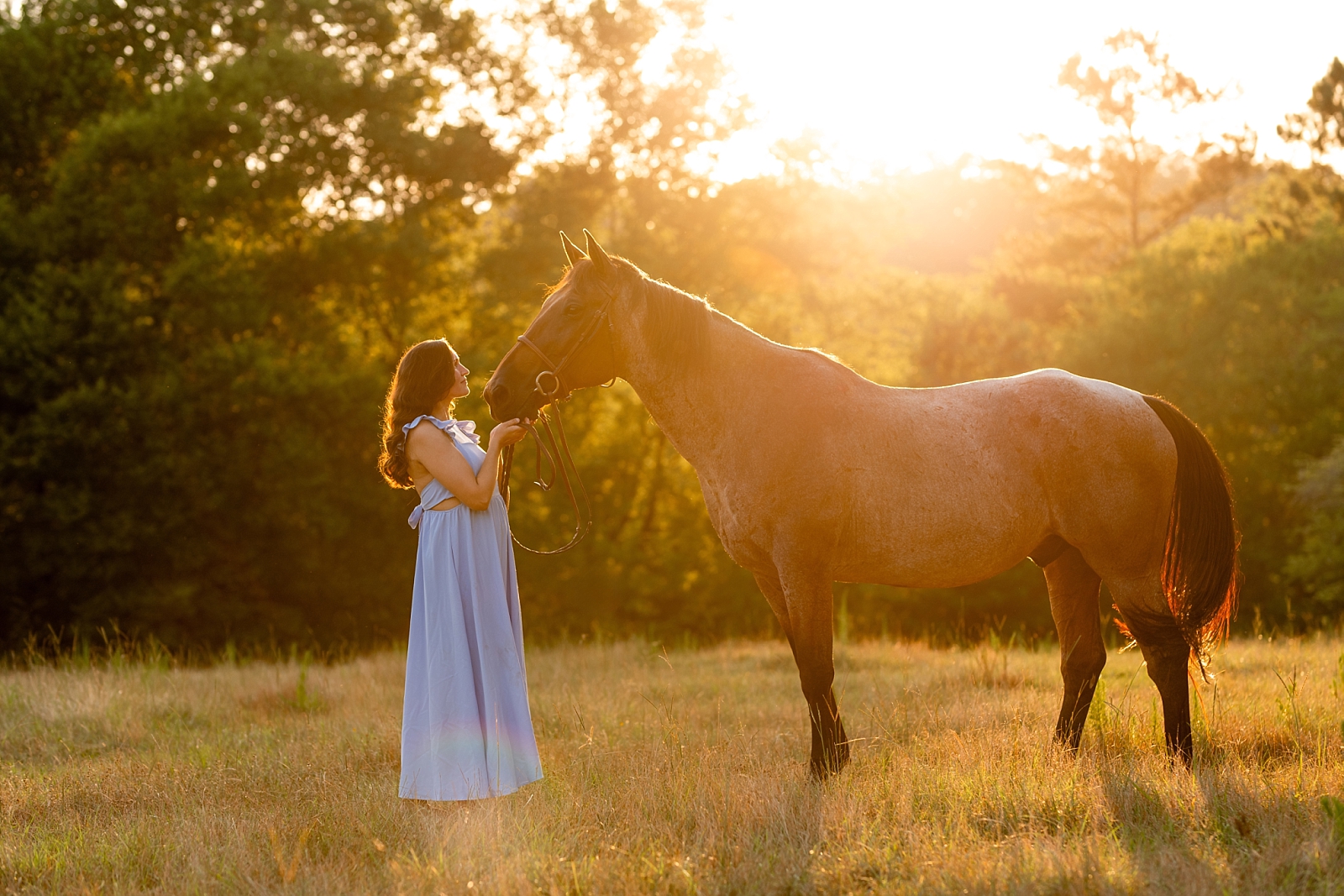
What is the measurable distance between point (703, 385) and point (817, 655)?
4.43 ft

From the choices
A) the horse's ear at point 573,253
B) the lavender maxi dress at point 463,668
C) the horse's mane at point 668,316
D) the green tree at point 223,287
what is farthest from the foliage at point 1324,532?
the lavender maxi dress at point 463,668

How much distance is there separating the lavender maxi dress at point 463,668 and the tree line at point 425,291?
1318cm

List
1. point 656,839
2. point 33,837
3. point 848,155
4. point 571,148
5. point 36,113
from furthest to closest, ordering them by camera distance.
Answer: point 848,155 < point 571,148 < point 36,113 < point 33,837 < point 656,839

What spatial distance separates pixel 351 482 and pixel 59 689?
1293 centimetres

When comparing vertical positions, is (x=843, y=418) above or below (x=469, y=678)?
above

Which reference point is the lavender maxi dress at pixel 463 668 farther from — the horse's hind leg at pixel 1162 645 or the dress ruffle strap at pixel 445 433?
the horse's hind leg at pixel 1162 645

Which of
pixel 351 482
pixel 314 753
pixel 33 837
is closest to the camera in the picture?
pixel 33 837

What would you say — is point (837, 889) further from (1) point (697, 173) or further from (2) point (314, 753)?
(1) point (697, 173)

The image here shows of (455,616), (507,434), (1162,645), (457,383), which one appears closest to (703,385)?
(507,434)

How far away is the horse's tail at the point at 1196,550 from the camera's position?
4730 millimetres

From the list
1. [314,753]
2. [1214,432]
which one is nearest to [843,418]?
[314,753]

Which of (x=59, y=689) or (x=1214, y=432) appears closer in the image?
(x=59, y=689)

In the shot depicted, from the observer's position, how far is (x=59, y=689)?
700cm

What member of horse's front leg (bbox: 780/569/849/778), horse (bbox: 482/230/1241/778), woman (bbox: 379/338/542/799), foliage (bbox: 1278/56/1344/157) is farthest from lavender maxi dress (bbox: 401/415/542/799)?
foliage (bbox: 1278/56/1344/157)
